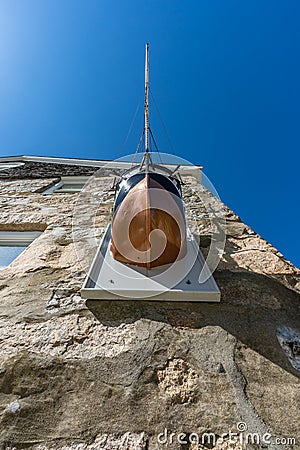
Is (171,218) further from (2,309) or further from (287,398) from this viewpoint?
(2,309)

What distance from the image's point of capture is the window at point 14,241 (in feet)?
5.80

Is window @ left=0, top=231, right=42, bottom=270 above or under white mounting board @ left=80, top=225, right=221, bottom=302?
above

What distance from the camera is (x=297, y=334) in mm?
950

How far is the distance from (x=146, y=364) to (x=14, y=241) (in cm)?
154

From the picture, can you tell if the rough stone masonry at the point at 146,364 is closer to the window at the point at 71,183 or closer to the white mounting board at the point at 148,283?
the white mounting board at the point at 148,283

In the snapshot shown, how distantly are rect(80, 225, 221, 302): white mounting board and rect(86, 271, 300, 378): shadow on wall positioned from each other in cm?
4

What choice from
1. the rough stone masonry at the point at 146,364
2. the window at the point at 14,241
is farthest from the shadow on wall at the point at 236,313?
the window at the point at 14,241

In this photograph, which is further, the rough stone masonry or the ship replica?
the ship replica

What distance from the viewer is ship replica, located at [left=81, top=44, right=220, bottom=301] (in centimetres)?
101

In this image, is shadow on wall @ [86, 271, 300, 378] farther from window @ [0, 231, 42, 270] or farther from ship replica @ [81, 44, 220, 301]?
window @ [0, 231, 42, 270]

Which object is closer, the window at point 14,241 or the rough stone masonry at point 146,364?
the rough stone masonry at point 146,364

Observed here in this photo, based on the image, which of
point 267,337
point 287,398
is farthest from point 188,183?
point 287,398

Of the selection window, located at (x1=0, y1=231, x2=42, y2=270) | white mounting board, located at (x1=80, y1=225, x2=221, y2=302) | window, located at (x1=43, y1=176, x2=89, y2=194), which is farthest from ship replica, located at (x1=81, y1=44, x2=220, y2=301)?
window, located at (x1=43, y1=176, x2=89, y2=194)

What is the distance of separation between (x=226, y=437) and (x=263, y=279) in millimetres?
767
